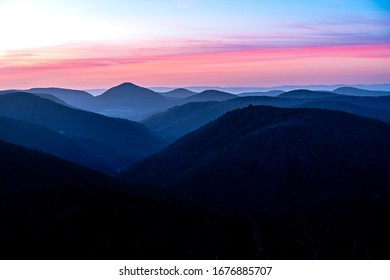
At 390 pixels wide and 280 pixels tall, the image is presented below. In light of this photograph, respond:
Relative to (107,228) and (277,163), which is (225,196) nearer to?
(277,163)

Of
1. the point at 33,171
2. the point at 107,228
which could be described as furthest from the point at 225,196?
the point at 107,228

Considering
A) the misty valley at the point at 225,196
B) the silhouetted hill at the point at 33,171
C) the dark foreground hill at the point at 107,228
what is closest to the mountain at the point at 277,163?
the misty valley at the point at 225,196

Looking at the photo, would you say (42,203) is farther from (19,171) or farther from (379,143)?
(379,143)

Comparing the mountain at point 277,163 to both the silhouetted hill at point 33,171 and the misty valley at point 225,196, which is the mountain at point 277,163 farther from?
the silhouetted hill at point 33,171

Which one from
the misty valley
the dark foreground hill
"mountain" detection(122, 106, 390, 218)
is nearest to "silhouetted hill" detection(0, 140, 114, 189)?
the misty valley
